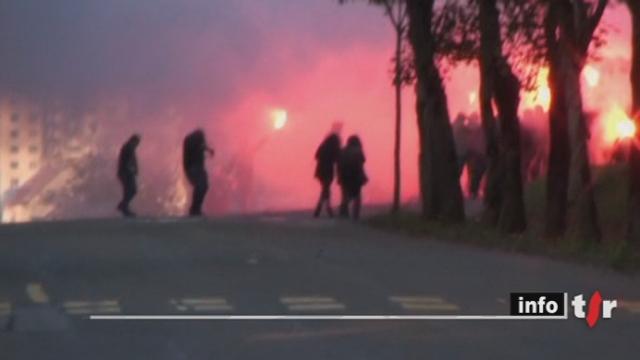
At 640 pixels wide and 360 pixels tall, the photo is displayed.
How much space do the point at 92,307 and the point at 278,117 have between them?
3479cm

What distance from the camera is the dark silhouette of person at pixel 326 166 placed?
1393 inches

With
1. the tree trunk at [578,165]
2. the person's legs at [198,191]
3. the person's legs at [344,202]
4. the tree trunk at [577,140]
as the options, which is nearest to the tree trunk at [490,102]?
the tree trunk at [577,140]

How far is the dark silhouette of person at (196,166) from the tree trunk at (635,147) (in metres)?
12.2

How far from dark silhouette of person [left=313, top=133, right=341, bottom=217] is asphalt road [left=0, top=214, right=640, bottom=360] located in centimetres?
846

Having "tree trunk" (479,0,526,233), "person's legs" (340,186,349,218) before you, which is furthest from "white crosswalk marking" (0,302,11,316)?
"person's legs" (340,186,349,218)

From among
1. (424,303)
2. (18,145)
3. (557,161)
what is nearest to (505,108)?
(557,161)

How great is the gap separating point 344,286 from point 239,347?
453cm

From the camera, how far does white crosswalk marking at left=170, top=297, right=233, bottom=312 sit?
16.4 metres

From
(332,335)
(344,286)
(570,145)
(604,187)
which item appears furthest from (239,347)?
(604,187)

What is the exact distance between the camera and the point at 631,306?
648 inches

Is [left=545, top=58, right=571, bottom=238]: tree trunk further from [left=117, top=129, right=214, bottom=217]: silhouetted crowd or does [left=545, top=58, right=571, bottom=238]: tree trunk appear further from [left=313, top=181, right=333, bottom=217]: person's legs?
[left=117, top=129, right=214, bottom=217]: silhouetted crowd

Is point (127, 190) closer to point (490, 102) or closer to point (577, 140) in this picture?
point (490, 102)

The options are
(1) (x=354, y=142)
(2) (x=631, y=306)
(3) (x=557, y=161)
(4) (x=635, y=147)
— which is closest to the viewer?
(2) (x=631, y=306)

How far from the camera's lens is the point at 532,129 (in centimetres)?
4191
